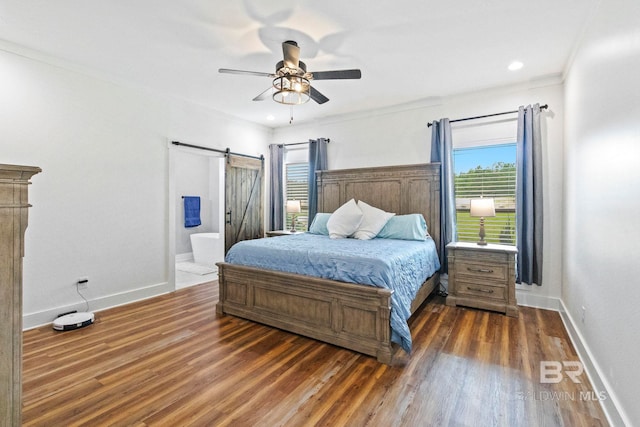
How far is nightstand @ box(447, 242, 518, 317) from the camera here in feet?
11.4

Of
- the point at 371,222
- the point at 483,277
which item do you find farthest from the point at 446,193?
the point at 483,277

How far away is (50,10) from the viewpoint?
2463 mm

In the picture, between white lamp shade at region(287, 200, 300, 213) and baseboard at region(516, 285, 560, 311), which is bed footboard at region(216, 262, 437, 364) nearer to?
baseboard at region(516, 285, 560, 311)

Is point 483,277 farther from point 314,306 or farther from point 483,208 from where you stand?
point 314,306

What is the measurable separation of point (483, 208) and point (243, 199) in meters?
3.97

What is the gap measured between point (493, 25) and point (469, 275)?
265cm

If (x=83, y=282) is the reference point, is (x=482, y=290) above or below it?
below

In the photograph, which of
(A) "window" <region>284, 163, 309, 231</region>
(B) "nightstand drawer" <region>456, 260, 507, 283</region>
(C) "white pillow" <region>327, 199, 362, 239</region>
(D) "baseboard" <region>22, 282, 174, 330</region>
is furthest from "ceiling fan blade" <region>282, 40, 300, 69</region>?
(D) "baseboard" <region>22, 282, 174, 330</region>

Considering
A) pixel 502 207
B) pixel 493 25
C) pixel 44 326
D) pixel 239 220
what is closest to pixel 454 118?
pixel 502 207

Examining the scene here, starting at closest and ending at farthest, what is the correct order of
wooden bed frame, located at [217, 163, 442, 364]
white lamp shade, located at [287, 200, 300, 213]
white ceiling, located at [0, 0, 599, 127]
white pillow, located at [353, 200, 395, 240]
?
white ceiling, located at [0, 0, 599, 127], wooden bed frame, located at [217, 163, 442, 364], white pillow, located at [353, 200, 395, 240], white lamp shade, located at [287, 200, 300, 213]

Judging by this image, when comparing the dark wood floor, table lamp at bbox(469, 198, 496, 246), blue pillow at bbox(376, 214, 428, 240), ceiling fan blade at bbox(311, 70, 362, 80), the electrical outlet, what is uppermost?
ceiling fan blade at bbox(311, 70, 362, 80)

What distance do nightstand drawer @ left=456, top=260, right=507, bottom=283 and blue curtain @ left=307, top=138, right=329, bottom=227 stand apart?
2592 millimetres

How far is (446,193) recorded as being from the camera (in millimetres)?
4238

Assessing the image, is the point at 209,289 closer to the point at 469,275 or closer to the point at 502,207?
the point at 469,275
